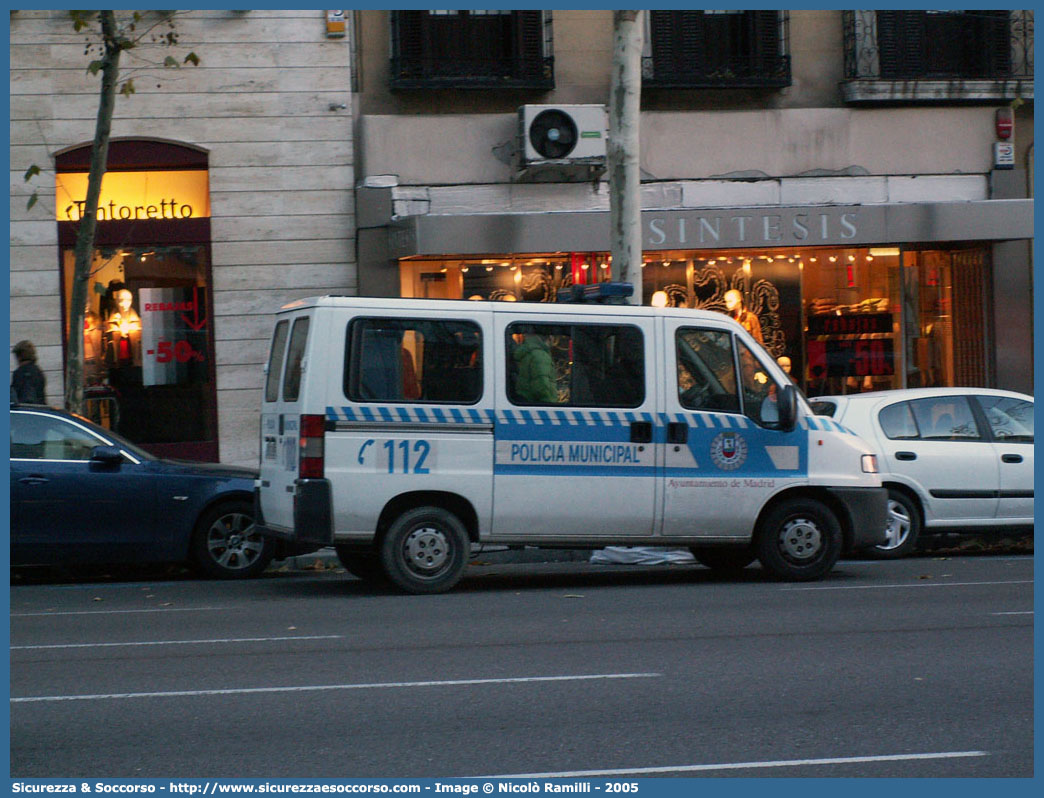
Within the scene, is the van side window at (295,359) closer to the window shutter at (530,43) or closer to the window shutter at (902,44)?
the window shutter at (530,43)

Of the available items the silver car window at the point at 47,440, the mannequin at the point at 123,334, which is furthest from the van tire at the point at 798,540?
the mannequin at the point at 123,334

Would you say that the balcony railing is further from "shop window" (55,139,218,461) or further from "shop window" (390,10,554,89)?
"shop window" (55,139,218,461)

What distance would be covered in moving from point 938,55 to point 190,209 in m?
10.5

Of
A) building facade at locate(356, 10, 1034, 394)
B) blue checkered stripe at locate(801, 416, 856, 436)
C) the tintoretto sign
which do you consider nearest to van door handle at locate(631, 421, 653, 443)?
blue checkered stripe at locate(801, 416, 856, 436)

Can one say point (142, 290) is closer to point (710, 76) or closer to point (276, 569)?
point (276, 569)

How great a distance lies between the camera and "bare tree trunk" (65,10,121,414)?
1356cm

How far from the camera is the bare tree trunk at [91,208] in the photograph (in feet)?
44.5

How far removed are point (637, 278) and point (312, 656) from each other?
765 centimetres

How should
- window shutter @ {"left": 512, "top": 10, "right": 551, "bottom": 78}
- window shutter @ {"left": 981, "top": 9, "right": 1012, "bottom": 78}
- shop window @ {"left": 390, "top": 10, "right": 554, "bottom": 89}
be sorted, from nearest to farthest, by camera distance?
1. shop window @ {"left": 390, "top": 10, "right": 554, "bottom": 89}
2. window shutter @ {"left": 512, "top": 10, "right": 551, "bottom": 78}
3. window shutter @ {"left": 981, "top": 9, "right": 1012, "bottom": 78}

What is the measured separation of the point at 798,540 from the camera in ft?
37.3

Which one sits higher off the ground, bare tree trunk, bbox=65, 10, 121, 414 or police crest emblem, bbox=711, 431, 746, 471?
bare tree trunk, bbox=65, 10, 121, 414

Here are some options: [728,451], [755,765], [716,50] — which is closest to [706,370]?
[728,451]

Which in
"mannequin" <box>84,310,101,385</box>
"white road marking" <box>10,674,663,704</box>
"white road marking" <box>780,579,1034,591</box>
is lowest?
"white road marking" <box>780,579,1034,591</box>

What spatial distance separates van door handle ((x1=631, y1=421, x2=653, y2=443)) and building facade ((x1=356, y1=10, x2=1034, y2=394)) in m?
7.08
